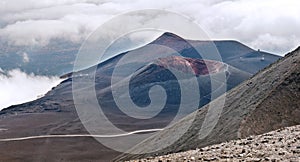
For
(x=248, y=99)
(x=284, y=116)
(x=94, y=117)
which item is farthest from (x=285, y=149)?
(x=94, y=117)

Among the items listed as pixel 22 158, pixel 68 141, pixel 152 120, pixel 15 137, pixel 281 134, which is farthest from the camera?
pixel 152 120

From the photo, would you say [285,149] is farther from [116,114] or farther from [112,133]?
[116,114]

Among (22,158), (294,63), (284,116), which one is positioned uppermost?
(294,63)

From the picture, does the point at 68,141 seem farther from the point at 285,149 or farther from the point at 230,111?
the point at 285,149

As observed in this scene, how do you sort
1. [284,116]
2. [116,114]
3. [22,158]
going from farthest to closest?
[116,114]
[22,158]
[284,116]

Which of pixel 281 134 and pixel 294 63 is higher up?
pixel 294 63

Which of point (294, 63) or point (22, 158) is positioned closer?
point (294, 63)
